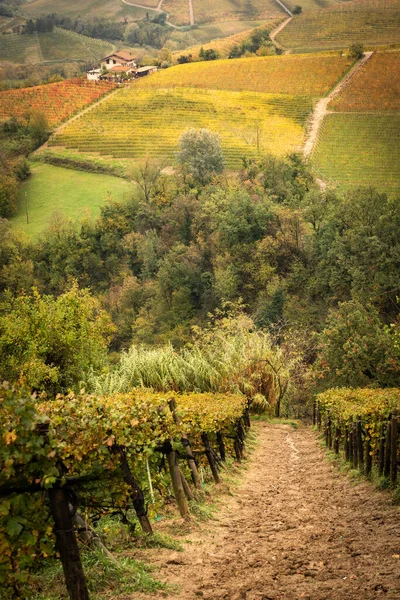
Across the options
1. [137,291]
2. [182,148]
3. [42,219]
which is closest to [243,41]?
[182,148]

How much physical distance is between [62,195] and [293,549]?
87.0 m

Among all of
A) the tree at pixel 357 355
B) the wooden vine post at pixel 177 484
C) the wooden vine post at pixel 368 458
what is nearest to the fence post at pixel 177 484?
the wooden vine post at pixel 177 484

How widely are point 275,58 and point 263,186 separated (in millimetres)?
58695

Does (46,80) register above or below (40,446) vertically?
above

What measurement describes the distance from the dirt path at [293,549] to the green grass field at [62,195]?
74562mm

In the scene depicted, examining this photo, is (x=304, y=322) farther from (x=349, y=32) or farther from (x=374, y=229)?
(x=349, y=32)

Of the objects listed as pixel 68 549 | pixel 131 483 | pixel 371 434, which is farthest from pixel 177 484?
pixel 371 434

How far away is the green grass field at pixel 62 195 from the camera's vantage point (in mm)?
85312

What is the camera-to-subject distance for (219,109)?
104375 millimetres

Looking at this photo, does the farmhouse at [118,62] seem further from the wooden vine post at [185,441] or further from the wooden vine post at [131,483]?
the wooden vine post at [131,483]

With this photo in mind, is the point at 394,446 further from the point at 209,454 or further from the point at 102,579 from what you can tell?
the point at 102,579

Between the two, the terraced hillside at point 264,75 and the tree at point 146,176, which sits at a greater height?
the terraced hillside at point 264,75

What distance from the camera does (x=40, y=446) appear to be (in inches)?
216

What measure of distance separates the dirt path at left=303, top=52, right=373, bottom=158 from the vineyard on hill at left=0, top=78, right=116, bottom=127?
43098 millimetres
